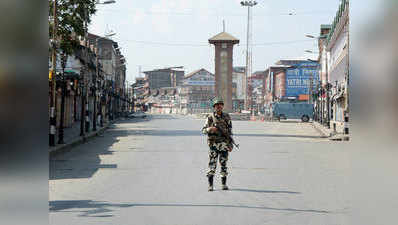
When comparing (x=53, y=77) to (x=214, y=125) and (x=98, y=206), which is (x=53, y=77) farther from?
(x=98, y=206)

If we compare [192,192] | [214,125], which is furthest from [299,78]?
[192,192]

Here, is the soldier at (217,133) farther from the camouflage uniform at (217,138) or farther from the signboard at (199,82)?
the signboard at (199,82)

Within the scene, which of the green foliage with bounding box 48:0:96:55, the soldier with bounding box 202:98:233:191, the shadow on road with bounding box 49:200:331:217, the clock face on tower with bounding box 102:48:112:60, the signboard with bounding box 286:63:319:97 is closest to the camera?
the shadow on road with bounding box 49:200:331:217

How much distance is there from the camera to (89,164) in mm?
16594

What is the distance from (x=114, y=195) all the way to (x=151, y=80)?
562 feet

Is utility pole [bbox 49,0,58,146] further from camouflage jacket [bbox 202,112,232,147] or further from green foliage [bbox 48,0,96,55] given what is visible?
camouflage jacket [bbox 202,112,232,147]

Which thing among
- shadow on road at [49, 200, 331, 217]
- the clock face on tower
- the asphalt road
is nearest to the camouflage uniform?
the asphalt road
